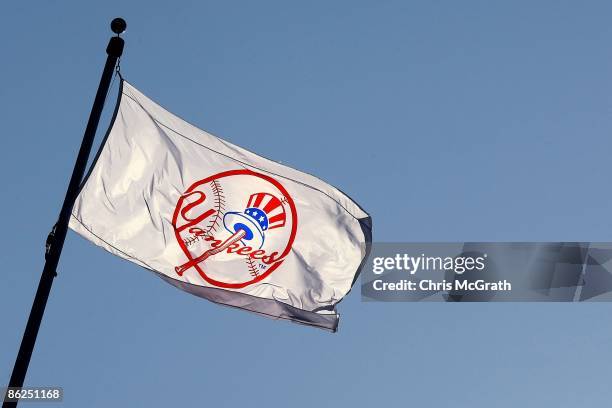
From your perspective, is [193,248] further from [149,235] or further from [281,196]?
[281,196]

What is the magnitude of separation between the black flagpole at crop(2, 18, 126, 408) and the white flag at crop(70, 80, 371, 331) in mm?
1670

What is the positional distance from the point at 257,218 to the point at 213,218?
0.77 meters

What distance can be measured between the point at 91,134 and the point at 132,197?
2469mm

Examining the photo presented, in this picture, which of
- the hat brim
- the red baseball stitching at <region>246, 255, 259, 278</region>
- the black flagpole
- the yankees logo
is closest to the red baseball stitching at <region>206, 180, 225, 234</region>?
the yankees logo

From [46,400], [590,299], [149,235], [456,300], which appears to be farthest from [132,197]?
[590,299]

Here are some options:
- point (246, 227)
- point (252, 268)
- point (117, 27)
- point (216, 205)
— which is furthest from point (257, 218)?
point (117, 27)

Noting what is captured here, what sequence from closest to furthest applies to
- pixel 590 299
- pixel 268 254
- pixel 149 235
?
pixel 149 235
pixel 268 254
pixel 590 299

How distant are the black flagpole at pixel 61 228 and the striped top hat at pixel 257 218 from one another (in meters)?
3.62

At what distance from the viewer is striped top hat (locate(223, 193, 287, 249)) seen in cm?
1742

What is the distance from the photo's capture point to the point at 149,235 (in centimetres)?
1641

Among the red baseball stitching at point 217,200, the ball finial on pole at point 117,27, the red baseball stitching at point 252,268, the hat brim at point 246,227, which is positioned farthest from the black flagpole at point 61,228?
the red baseball stitching at point 252,268

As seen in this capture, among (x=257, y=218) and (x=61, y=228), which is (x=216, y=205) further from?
(x=61, y=228)

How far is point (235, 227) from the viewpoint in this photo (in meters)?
17.4

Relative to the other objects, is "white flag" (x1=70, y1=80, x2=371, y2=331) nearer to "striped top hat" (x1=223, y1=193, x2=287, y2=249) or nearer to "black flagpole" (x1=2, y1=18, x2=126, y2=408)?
"striped top hat" (x1=223, y1=193, x2=287, y2=249)
